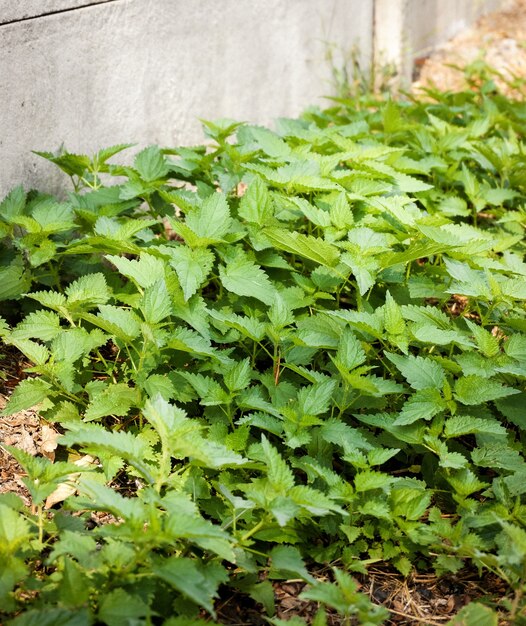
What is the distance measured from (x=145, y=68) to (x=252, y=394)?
1.69 metres

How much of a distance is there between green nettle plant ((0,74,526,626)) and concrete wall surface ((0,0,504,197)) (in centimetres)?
21

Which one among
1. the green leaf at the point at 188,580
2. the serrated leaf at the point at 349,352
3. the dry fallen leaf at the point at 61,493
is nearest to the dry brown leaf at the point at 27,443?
the dry fallen leaf at the point at 61,493

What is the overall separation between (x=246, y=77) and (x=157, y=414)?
2.51 metres

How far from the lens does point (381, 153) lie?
3.01 metres

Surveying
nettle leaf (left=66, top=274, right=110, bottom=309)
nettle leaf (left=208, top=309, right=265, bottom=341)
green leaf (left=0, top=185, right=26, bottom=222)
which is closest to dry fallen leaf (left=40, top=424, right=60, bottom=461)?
nettle leaf (left=66, top=274, right=110, bottom=309)

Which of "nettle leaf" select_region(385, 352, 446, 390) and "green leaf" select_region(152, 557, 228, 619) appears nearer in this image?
"green leaf" select_region(152, 557, 228, 619)

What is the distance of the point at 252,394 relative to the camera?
6.96ft

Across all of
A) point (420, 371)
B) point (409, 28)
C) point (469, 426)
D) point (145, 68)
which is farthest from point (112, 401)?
point (409, 28)

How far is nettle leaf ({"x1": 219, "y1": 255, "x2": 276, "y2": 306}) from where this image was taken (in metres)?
2.30

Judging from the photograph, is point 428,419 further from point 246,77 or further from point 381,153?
point 246,77

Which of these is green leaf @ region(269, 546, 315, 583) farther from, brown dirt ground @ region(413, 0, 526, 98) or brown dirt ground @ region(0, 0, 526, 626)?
brown dirt ground @ region(413, 0, 526, 98)

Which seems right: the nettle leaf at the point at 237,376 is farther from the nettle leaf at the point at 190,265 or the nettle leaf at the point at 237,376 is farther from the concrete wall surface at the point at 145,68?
the concrete wall surface at the point at 145,68

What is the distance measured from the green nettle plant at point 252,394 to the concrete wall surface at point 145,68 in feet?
0.69

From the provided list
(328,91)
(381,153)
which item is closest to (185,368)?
(381,153)
